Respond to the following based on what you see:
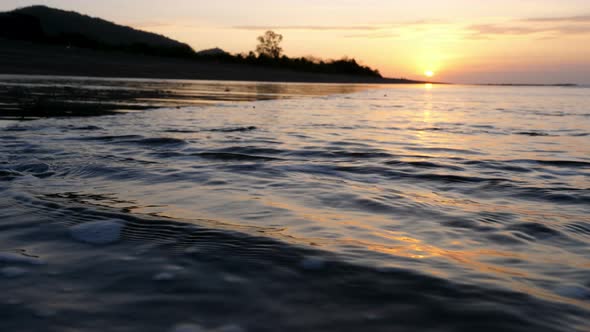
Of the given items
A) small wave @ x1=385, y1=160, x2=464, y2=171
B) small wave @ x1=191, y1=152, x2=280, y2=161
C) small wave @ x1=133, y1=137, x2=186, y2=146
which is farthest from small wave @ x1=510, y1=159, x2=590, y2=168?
small wave @ x1=133, y1=137, x2=186, y2=146

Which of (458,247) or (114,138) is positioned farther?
Result: (114,138)

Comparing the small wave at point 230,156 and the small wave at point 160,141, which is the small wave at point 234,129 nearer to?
the small wave at point 160,141

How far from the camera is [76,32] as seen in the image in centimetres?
5238

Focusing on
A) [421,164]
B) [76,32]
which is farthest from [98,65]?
[421,164]

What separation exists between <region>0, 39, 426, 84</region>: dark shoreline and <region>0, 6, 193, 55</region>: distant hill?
4289mm

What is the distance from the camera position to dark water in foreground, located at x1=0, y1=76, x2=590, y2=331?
193cm

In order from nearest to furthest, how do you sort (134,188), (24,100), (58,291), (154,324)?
(154,324)
(58,291)
(134,188)
(24,100)

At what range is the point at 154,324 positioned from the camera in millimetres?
1817

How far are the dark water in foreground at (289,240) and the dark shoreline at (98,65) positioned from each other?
29040mm

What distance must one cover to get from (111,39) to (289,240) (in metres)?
114

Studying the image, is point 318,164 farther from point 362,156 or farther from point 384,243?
point 384,243

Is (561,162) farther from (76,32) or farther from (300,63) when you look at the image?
(300,63)

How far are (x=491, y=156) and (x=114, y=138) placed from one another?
5161 mm

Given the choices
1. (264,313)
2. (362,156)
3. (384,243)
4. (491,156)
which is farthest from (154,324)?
(491,156)
